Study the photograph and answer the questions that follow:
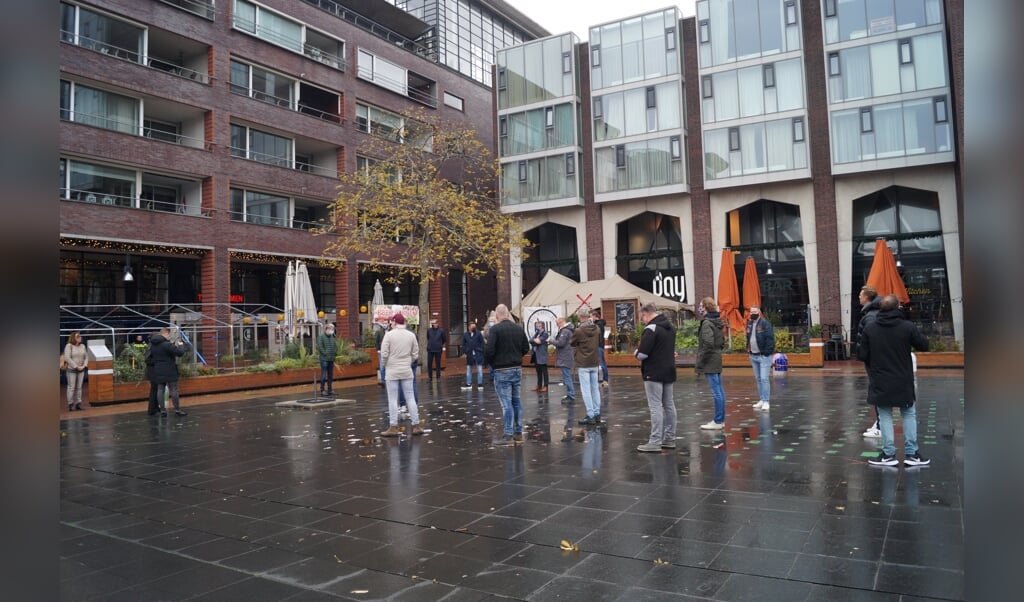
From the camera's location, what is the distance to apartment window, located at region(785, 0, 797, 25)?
3059cm

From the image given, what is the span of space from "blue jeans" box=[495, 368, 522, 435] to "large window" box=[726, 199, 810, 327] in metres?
24.7

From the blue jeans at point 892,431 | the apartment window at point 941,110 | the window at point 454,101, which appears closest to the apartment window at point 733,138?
the apartment window at point 941,110

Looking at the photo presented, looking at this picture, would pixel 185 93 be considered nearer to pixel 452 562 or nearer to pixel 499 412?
pixel 499 412

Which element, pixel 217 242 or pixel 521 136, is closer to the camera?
pixel 217 242

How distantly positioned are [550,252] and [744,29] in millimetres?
15404

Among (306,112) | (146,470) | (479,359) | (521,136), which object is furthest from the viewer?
(521,136)

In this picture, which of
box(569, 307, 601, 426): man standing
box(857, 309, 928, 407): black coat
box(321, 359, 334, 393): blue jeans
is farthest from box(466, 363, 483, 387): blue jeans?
box(857, 309, 928, 407): black coat

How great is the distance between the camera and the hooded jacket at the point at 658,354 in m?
8.62

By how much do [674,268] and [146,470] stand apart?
3083 cm

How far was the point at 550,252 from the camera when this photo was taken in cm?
3928

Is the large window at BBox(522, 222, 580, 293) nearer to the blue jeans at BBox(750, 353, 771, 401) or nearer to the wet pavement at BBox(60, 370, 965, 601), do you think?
the blue jeans at BBox(750, 353, 771, 401)

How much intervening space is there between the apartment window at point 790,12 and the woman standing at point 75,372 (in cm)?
3089
